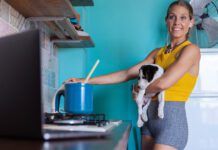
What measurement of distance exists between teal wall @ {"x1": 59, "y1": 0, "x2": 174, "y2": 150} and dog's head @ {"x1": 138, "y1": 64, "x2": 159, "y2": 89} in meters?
0.83

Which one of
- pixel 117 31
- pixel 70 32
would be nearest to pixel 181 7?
pixel 70 32

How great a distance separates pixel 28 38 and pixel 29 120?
0.14m

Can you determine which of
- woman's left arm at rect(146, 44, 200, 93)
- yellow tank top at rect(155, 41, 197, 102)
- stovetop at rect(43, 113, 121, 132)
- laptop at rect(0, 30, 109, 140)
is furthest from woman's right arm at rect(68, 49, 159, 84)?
laptop at rect(0, 30, 109, 140)

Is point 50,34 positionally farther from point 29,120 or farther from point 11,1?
point 29,120

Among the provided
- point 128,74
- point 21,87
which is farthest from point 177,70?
point 21,87

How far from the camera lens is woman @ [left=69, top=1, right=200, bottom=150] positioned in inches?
54.4

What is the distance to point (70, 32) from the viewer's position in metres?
1.77

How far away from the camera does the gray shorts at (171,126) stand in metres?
1.37

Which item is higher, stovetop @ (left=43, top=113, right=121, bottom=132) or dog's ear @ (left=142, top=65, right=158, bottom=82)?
dog's ear @ (left=142, top=65, right=158, bottom=82)

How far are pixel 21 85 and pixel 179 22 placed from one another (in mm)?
1256

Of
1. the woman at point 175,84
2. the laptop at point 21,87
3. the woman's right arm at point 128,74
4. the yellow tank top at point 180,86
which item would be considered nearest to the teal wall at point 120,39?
the woman's right arm at point 128,74

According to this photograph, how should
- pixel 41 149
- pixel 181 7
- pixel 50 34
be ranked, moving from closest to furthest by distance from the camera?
1. pixel 41 149
2. pixel 181 7
3. pixel 50 34

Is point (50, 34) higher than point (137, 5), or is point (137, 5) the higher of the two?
point (137, 5)

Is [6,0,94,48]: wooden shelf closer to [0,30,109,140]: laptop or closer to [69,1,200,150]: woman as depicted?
[69,1,200,150]: woman
